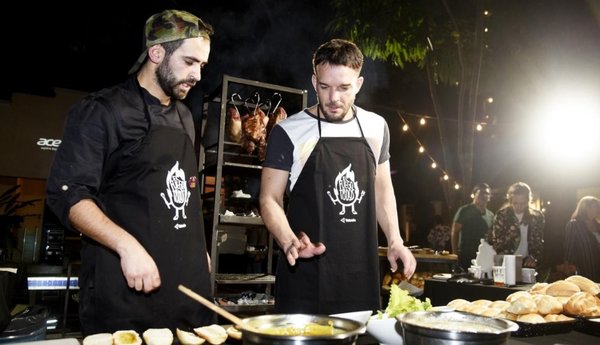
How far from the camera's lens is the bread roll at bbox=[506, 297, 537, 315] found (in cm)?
175

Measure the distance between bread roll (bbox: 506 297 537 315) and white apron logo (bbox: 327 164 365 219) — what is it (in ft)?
2.48

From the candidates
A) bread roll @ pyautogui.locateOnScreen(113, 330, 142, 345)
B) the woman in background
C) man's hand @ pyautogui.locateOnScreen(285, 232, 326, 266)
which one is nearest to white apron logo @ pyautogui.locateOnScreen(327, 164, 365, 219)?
man's hand @ pyautogui.locateOnScreen(285, 232, 326, 266)

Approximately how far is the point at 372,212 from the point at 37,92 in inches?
396

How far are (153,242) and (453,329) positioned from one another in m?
1.20

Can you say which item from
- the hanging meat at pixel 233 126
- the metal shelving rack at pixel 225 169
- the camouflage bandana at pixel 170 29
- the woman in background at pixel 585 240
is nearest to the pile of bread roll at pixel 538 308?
the camouflage bandana at pixel 170 29

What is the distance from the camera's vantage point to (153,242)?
5.80ft

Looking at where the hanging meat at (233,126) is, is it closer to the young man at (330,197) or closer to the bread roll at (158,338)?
the young man at (330,197)

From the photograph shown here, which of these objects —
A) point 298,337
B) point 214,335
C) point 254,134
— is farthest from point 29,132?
point 298,337

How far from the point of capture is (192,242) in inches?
74.7

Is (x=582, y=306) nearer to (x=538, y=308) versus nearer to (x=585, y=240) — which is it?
(x=538, y=308)

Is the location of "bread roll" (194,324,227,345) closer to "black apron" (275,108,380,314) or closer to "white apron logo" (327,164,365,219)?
"black apron" (275,108,380,314)

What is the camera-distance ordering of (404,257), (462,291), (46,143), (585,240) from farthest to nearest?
(46,143)
(585,240)
(462,291)
(404,257)

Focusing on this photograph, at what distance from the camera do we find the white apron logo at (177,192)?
183 cm

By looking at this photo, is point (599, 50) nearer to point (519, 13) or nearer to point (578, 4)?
point (578, 4)
